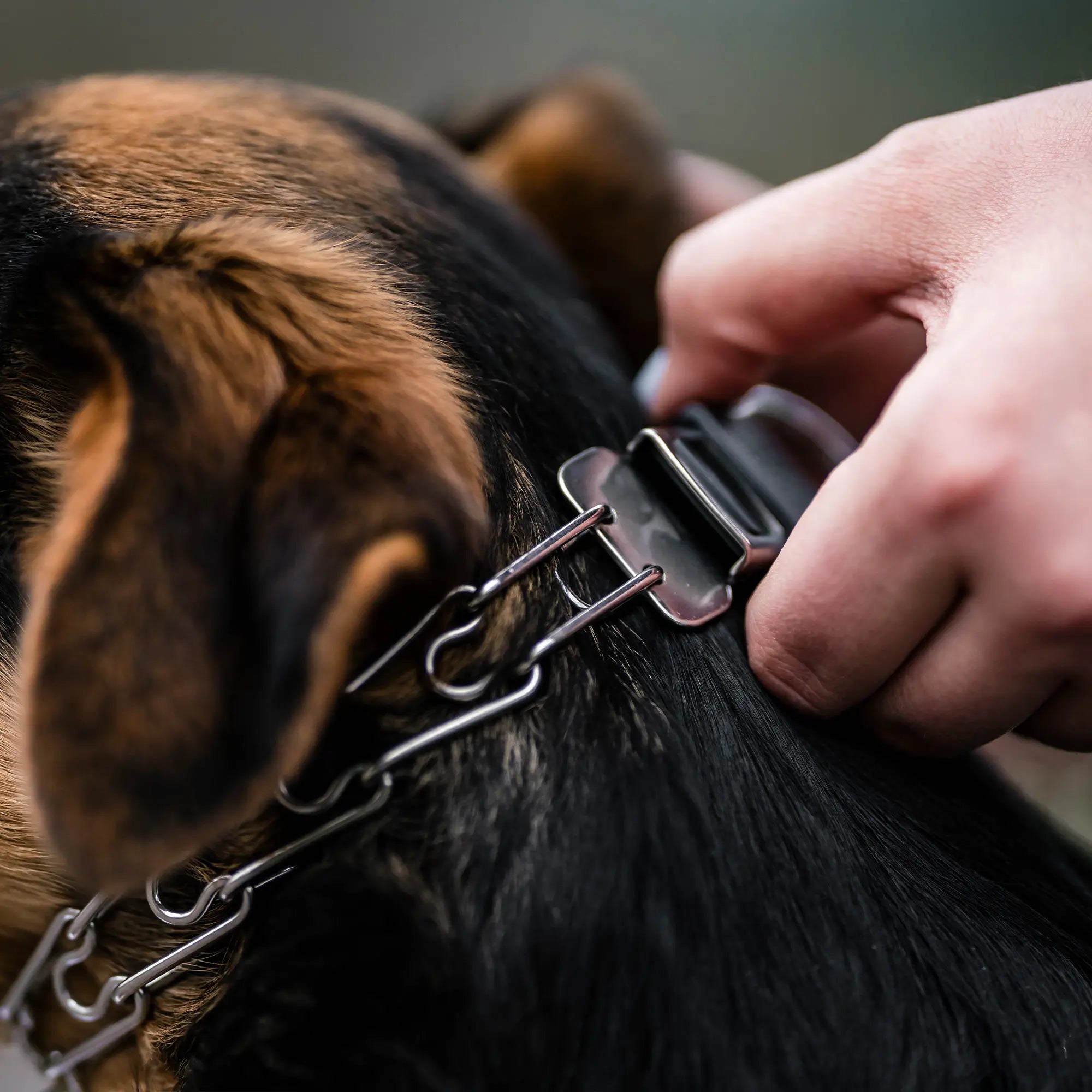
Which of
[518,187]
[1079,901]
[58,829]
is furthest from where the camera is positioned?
[518,187]

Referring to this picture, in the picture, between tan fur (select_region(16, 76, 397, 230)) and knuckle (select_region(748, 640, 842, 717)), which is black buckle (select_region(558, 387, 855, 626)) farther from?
tan fur (select_region(16, 76, 397, 230))

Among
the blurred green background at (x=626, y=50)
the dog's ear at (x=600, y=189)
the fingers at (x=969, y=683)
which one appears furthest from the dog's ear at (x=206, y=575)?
the blurred green background at (x=626, y=50)

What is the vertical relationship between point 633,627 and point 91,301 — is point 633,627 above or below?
below

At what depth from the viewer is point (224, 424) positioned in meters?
0.65

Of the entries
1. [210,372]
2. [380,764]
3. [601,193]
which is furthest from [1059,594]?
[601,193]

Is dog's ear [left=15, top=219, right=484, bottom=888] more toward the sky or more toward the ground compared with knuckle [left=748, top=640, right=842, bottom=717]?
more toward the sky

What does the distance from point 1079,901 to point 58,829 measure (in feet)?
3.17

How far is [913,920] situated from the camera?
0.81m

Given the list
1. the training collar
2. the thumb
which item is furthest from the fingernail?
the training collar

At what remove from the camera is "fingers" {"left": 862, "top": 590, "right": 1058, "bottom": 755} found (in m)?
0.74

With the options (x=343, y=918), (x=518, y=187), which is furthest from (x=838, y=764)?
(x=518, y=187)

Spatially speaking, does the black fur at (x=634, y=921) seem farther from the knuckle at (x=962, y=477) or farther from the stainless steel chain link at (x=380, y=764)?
the knuckle at (x=962, y=477)

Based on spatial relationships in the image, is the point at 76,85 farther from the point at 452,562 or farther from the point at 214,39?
the point at 214,39

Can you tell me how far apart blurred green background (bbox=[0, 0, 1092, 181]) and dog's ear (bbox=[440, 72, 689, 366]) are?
1.65 feet
